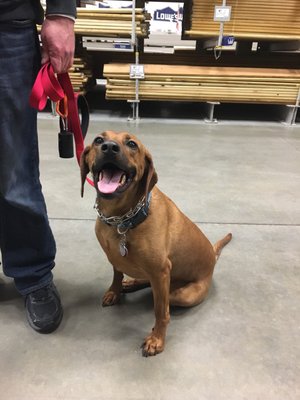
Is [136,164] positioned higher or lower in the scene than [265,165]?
higher

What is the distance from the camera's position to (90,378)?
129 cm

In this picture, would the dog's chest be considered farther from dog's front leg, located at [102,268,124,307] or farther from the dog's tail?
the dog's tail

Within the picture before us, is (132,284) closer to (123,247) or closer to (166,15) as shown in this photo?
(123,247)

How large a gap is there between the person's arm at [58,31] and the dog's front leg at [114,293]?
957 mm

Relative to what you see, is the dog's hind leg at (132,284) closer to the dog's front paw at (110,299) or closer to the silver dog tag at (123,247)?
the dog's front paw at (110,299)

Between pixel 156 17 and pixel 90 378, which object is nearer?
pixel 90 378

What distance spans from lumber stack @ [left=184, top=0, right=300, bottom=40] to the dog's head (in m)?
3.89

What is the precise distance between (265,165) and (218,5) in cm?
243

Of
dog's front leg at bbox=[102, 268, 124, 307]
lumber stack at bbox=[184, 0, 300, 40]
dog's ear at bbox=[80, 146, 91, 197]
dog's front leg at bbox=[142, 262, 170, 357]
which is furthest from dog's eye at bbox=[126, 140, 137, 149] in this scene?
lumber stack at bbox=[184, 0, 300, 40]

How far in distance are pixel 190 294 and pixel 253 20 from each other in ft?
14.0

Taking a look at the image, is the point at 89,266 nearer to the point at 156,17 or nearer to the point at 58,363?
the point at 58,363

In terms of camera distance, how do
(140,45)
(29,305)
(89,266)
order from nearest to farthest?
(29,305) < (89,266) < (140,45)

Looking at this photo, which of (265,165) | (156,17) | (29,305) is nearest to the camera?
(29,305)

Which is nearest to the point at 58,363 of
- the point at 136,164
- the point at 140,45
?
the point at 136,164
